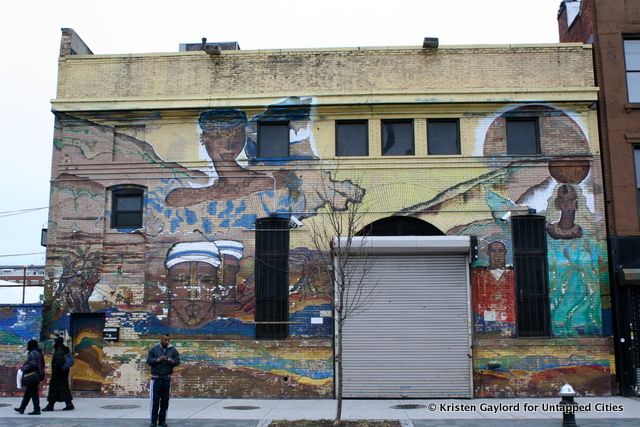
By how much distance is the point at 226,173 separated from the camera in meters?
17.8

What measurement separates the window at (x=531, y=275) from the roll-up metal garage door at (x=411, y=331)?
1.38 meters

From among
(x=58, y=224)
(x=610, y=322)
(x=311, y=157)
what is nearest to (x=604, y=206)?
(x=610, y=322)

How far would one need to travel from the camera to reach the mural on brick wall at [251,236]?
1688 centimetres

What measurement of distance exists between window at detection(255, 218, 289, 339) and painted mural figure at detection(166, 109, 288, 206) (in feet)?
3.32

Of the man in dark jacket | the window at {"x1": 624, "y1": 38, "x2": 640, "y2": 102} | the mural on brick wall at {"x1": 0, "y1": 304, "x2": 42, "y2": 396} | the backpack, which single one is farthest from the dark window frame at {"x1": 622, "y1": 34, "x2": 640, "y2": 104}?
the mural on brick wall at {"x1": 0, "y1": 304, "x2": 42, "y2": 396}

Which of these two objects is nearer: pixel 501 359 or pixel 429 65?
pixel 501 359

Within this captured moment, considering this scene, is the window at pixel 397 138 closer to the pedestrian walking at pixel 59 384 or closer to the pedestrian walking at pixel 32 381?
the pedestrian walking at pixel 59 384

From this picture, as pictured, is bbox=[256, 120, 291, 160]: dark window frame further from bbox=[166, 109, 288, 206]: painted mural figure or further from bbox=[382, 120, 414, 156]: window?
bbox=[382, 120, 414, 156]: window

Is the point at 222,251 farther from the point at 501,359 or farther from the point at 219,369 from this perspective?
the point at 501,359

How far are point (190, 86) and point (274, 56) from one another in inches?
95.8

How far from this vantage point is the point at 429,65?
714 inches

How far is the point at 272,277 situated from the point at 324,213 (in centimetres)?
215

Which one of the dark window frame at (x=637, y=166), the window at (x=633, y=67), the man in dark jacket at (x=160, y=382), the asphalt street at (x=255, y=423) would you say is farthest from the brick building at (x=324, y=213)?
the man in dark jacket at (x=160, y=382)

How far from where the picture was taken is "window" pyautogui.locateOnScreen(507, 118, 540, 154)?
1784 cm
